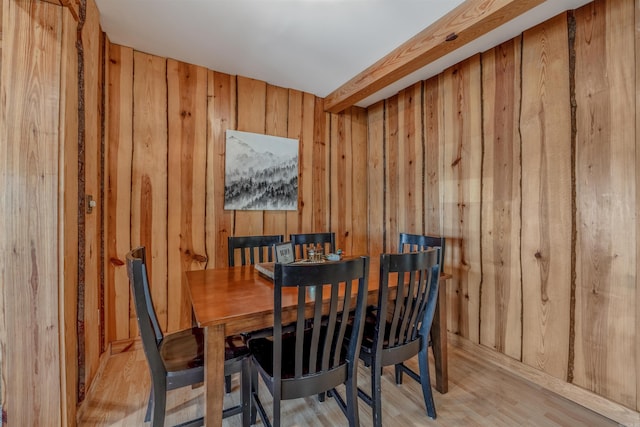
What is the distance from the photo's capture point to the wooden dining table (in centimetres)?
119

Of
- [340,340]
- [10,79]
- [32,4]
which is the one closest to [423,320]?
[340,340]

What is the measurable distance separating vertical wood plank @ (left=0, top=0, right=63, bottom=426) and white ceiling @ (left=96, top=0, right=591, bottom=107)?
77cm

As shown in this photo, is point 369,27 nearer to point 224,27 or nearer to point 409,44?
point 409,44

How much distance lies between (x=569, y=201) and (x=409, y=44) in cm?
161

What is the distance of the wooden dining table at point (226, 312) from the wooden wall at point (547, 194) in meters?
0.77

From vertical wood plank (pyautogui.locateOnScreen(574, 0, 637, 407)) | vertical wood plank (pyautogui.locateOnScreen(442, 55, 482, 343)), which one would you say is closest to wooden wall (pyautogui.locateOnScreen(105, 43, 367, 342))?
vertical wood plank (pyautogui.locateOnScreen(442, 55, 482, 343))

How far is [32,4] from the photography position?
4.43ft

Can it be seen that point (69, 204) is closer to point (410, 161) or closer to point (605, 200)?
point (410, 161)

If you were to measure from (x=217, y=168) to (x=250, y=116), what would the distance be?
66 centimetres

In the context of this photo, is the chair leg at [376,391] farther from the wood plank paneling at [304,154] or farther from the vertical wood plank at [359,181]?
the vertical wood plank at [359,181]

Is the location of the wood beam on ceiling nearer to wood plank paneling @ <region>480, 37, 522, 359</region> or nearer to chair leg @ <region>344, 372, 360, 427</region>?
wood plank paneling @ <region>480, 37, 522, 359</region>

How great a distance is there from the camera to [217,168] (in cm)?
272

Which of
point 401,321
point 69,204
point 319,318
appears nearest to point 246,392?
point 319,318

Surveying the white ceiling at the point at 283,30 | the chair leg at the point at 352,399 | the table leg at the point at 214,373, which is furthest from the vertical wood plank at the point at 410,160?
the table leg at the point at 214,373
